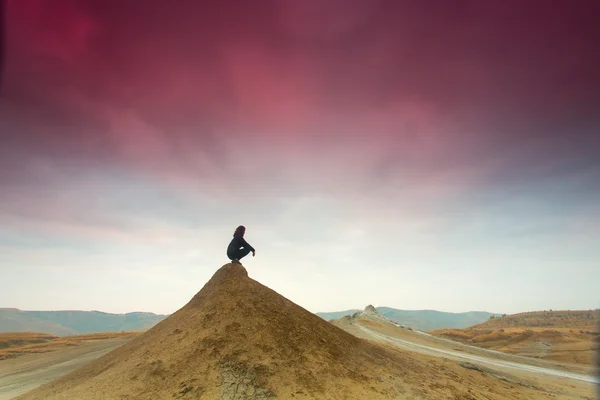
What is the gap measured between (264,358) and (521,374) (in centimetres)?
2102

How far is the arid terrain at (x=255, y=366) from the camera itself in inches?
366

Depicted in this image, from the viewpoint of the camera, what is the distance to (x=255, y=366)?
9.74 meters

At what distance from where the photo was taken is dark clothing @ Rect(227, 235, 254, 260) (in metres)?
15.7

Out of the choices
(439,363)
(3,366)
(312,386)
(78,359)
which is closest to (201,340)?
(312,386)

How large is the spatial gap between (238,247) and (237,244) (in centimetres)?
23

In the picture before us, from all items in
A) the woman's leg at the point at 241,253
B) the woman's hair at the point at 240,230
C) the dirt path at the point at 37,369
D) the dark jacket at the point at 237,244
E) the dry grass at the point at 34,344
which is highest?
the woman's hair at the point at 240,230

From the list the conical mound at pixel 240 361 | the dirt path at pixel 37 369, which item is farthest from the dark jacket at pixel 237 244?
the dirt path at pixel 37 369

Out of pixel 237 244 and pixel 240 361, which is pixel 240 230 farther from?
pixel 240 361

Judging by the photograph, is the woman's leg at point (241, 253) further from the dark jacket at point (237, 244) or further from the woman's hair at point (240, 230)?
the woman's hair at point (240, 230)

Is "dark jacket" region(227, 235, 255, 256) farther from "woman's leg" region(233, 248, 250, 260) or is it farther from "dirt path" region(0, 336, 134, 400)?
"dirt path" region(0, 336, 134, 400)

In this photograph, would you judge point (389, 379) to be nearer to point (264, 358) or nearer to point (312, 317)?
point (312, 317)

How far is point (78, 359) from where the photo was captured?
25.0 metres

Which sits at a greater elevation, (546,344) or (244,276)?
(244,276)

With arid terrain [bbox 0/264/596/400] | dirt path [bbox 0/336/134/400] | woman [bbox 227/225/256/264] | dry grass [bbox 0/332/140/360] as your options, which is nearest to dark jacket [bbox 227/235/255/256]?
woman [bbox 227/225/256/264]
